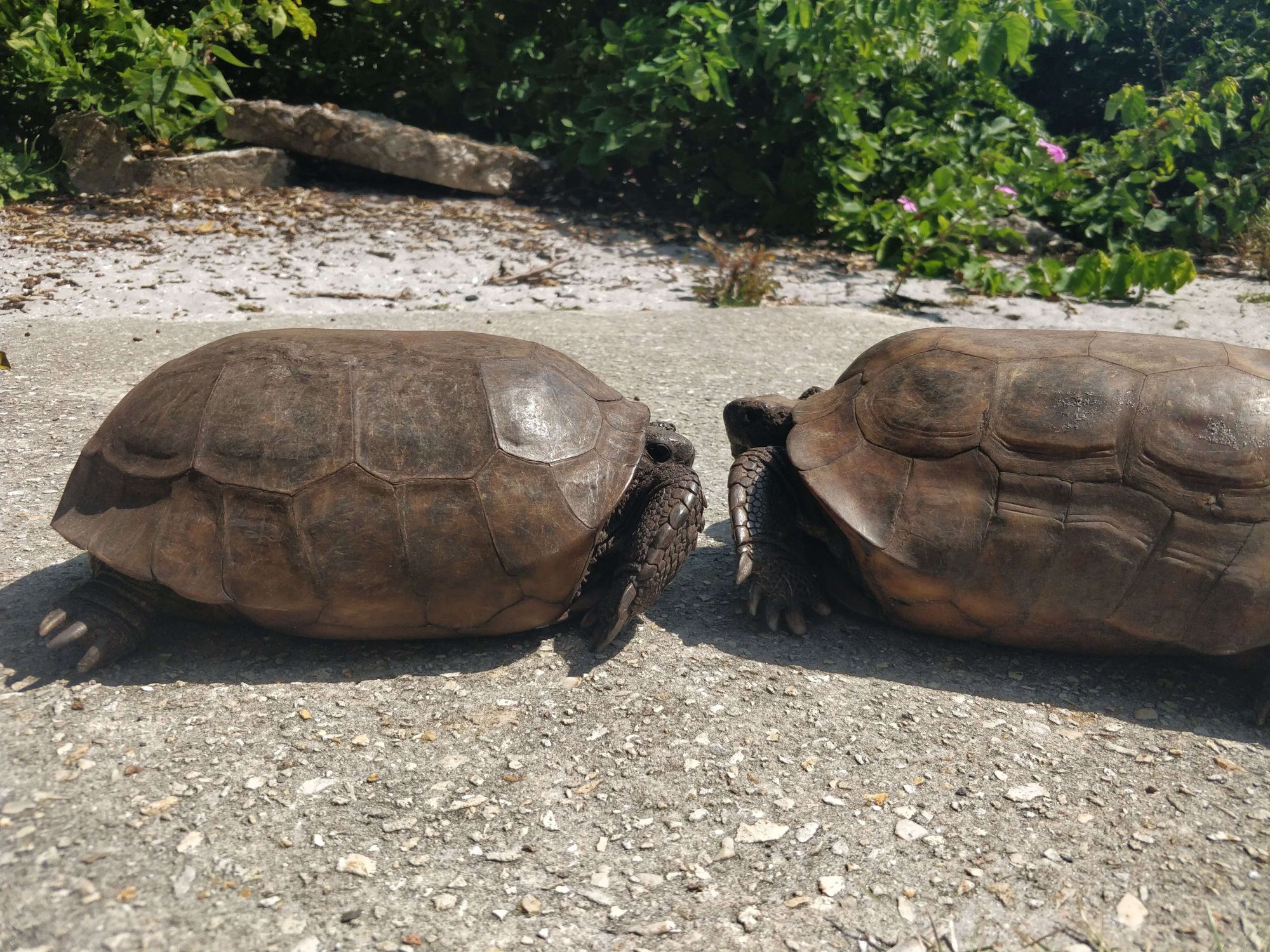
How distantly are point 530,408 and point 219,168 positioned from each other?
20.1ft

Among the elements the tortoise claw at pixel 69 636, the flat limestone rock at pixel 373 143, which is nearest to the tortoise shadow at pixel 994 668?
the tortoise claw at pixel 69 636

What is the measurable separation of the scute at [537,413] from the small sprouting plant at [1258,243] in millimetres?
6509

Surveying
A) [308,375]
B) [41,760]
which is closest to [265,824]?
[41,760]

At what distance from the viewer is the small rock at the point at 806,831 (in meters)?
2.22

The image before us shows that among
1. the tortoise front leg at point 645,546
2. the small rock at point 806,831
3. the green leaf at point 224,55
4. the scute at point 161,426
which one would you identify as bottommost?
the small rock at point 806,831

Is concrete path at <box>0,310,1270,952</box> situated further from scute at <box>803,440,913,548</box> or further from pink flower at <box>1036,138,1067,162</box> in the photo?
pink flower at <box>1036,138,1067,162</box>

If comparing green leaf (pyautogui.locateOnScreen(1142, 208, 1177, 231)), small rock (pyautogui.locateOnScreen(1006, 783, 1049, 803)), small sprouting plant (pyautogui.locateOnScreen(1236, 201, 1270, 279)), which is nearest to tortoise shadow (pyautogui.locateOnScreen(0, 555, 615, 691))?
small rock (pyautogui.locateOnScreen(1006, 783, 1049, 803))

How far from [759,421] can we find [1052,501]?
1058mm

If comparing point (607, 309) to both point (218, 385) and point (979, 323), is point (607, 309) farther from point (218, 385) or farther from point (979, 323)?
point (218, 385)

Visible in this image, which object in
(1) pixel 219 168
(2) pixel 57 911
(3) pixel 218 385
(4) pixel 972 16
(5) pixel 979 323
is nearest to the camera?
(2) pixel 57 911

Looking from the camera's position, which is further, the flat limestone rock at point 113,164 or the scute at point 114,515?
the flat limestone rock at point 113,164

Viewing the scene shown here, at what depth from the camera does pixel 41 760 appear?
2.32 meters

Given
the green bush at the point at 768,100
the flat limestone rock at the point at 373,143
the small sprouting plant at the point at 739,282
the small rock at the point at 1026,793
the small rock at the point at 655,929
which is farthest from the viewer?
the flat limestone rock at the point at 373,143

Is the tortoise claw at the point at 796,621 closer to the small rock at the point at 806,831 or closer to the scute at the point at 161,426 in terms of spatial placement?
the small rock at the point at 806,831
